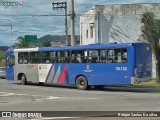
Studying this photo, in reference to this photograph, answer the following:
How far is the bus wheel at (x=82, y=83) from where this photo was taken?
2842 cm

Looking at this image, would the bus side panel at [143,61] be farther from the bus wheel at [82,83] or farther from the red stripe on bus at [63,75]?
the red stripe on bus at [63,75]

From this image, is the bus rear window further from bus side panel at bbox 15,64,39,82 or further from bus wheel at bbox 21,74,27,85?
bus wheel at bbox 21,74,27,85

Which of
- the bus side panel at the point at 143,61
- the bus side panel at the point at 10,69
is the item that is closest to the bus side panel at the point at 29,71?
the bus side panel at the point at 10,69

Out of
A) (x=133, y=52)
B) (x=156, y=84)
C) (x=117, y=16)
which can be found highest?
(x=117, y=16)

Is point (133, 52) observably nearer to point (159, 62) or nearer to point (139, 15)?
point (159, 62)

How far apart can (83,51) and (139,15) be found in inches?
563

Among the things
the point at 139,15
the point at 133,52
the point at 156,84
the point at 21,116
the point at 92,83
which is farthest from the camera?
the point at 139,15

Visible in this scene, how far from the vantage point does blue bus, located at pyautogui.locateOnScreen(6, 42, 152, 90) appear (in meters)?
26.0

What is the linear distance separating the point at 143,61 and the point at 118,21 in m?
15.6

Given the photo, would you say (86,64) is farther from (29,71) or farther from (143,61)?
(29,71)

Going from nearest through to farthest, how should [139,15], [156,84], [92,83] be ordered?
[92,83] < [156,84] < [139,15]

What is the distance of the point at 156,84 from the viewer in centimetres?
3234

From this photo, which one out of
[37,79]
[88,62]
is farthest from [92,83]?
[37,79]

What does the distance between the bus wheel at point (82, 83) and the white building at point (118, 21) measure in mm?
12951
